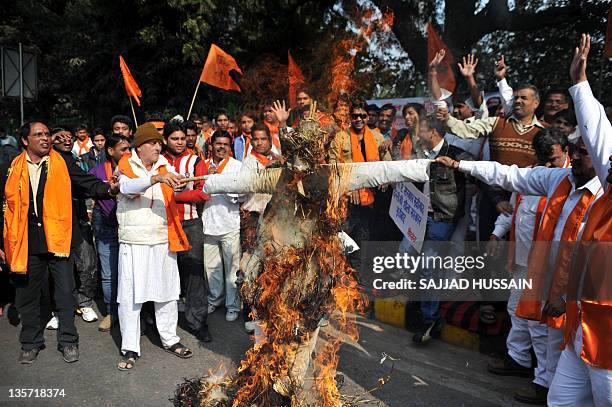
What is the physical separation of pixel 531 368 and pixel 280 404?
2.56 metres

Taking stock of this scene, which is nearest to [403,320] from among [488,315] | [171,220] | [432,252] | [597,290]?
[432,252]

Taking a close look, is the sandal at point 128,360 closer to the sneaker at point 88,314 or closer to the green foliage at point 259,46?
the sneaker at point 88,314

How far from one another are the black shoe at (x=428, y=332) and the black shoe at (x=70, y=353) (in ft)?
11.8

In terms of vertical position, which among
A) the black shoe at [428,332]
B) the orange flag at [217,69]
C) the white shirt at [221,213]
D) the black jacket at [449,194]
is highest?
the orange flag at [217,69]

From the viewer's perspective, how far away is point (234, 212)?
6.03 metres

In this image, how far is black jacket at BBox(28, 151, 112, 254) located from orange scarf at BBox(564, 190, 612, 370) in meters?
4.24

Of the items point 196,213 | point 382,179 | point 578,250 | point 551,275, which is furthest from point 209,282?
point 578,250

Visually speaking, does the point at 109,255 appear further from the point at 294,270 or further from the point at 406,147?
the point at 406,147

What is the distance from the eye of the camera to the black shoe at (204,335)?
543 cm

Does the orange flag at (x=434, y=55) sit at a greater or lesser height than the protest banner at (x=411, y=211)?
greater

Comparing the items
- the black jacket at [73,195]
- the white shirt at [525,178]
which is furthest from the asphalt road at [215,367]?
the white shirt at [525,178]

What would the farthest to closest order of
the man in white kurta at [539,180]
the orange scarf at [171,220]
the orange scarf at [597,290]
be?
the orange scarf at [171,220]
the man in white kurta at [539,180]
the orange scarf at [597,290]

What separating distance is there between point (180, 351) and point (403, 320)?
2.65 meters

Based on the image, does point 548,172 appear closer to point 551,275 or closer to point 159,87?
point 551,275
